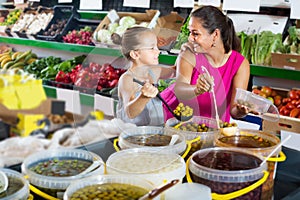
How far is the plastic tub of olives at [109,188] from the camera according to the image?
3.32 ft

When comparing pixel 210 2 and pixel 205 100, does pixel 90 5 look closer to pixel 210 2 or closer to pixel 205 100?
pixel 210 2

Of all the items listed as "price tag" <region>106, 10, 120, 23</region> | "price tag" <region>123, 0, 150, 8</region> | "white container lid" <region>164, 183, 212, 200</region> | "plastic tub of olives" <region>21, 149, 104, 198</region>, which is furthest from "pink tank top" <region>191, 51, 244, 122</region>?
"price tag" <region>106, 10, 120, 23</region>

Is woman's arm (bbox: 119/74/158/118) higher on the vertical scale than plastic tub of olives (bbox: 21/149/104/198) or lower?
higher

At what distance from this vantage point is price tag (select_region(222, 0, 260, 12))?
3197 mm

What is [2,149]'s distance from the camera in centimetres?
A: 92

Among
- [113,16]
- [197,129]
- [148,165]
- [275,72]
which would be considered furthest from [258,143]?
[113,16]

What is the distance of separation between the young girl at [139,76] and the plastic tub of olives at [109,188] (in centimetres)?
22

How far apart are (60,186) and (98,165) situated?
137 millimetres

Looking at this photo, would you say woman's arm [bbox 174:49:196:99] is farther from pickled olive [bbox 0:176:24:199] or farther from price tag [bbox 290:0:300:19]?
price tag [bbox 290:0:300:19]

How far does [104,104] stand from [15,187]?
1.11 feet

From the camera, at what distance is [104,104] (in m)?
1.20

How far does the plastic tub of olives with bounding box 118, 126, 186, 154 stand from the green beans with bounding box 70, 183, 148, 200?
0.23 m

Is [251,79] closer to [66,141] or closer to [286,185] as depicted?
[286,185]

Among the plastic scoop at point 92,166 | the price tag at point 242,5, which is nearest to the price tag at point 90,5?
the price tag at point 242,5
